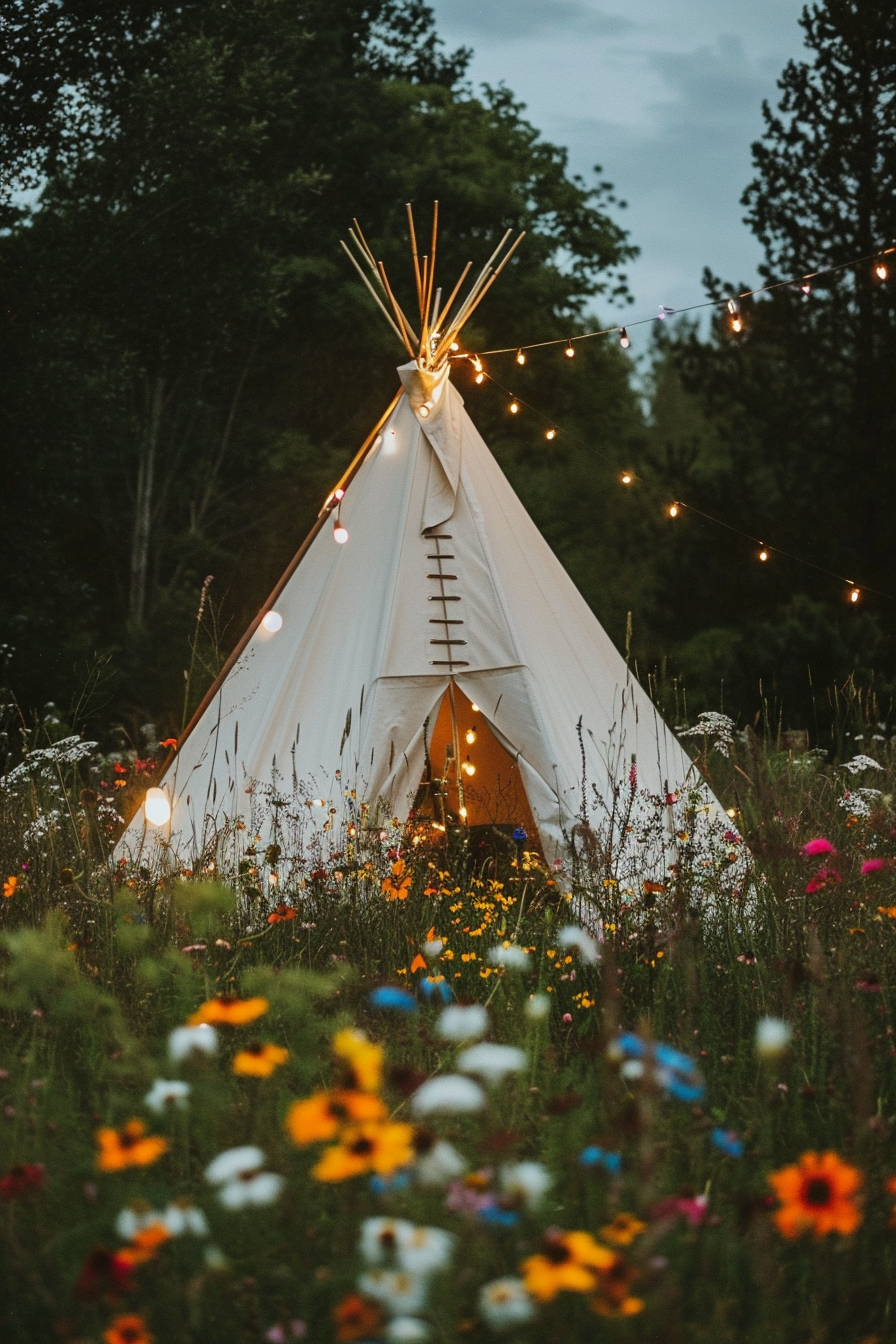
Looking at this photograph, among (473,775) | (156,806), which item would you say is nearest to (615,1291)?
(156,806)

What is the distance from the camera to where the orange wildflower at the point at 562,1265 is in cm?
114

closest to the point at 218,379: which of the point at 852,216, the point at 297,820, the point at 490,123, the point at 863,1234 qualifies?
the point at 490,123

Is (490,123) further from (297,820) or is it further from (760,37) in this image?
(297,820)

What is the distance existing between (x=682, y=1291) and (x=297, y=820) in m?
2.66

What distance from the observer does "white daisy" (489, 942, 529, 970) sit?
2316 mm

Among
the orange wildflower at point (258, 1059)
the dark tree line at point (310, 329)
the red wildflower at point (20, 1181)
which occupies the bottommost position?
the red wildflower at point (20, 1181)

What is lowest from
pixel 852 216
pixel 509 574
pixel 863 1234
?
pixel 863 1234

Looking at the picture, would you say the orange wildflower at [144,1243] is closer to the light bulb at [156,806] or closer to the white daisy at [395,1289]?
the white daisy at [395,1289]

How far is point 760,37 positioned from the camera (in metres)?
10.8

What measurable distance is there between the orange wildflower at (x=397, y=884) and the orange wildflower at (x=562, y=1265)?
2.25 metres

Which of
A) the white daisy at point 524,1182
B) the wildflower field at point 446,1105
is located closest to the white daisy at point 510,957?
the wildflower field at point 446,1105

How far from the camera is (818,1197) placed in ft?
4.09

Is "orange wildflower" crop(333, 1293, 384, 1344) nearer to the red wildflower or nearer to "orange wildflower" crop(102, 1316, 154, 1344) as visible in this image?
"orange wildflower" crop(102, 1316, 154, 1344)

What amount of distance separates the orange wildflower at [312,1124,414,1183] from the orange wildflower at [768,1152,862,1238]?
0.35m
